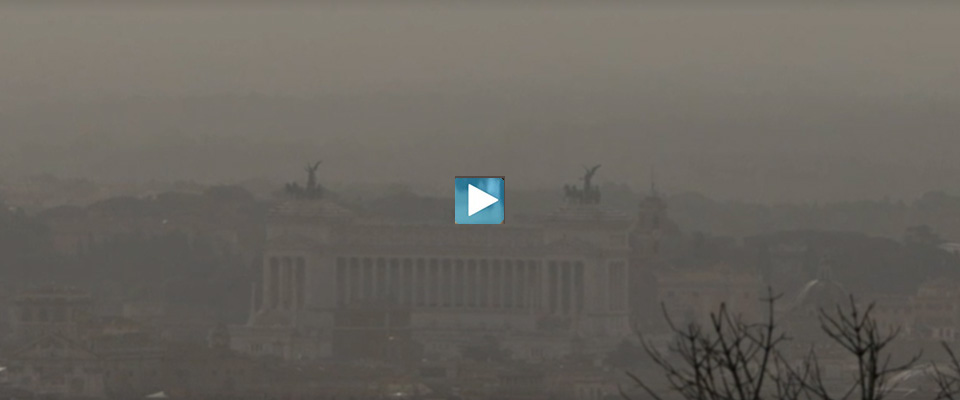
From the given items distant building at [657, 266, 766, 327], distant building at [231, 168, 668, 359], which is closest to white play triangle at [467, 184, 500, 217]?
distant building at [657, 266, 766, 327]

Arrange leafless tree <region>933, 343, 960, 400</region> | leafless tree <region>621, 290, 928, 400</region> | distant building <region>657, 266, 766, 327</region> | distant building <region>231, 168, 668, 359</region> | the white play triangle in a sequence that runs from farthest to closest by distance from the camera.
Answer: distant building <region>231, 168, 668, 359</region>
distant building <region>657, 266, 766, 327</region>
the white play triangle
leafless tree <region>933, 343, 960, 400</region>
leafless tree <region>621, 290, 928, 400</region>

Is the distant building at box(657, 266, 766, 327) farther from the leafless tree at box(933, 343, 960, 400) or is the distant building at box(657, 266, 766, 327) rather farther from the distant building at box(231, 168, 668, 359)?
the leafless tree at box(933, 343, 960, 400)

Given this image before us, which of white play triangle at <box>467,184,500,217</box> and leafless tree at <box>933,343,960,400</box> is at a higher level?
white play triangle at <box>467,184,500,217</box>

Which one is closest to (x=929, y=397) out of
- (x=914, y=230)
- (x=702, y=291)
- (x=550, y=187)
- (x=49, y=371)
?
(x=49, y=371)

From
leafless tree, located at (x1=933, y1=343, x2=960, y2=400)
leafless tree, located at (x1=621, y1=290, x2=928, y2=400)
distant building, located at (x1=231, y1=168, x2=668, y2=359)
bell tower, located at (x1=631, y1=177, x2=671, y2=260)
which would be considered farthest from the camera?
bell tower, located at (x1=631, y1=177, x2=671, y2=260)

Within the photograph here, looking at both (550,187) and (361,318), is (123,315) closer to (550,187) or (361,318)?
(361,318)

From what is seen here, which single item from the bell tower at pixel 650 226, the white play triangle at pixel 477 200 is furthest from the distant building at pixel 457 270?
the white play triangle at pixel 477 200

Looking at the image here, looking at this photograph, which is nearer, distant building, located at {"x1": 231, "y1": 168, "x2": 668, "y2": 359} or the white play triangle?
the white play triangle

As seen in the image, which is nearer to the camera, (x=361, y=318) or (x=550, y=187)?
(x=361, y=318)

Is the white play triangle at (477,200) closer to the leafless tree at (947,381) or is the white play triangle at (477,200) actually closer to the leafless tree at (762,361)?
the leafless tree at (947,381)
